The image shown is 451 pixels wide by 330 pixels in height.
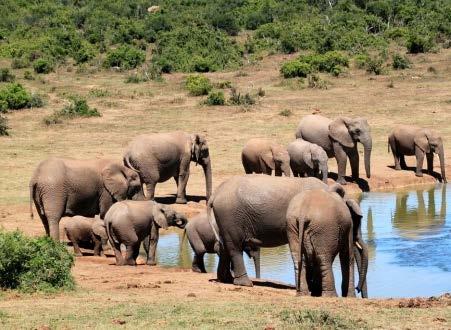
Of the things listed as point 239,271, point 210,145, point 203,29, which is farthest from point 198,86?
point 239,271

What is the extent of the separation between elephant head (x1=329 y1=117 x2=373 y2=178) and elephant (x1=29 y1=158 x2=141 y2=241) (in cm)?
716

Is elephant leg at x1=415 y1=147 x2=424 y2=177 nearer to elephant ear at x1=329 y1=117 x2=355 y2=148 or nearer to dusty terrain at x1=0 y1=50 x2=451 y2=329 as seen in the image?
dusty terrain at x1=0 y1=50 x2=451 y2=329

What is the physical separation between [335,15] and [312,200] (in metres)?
39.2

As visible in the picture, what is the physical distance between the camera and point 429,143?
2364 centimetres

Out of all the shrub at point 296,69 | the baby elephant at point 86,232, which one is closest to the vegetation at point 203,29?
the shrub at point 296,69

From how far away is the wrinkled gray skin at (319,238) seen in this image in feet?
37.3

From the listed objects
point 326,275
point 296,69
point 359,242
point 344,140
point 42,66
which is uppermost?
point 42,66

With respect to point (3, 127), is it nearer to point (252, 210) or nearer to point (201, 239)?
point (201, 239)

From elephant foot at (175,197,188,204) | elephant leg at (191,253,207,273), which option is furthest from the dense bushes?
elephant foot at (175,197,188,204)

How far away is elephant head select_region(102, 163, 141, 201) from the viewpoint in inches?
644

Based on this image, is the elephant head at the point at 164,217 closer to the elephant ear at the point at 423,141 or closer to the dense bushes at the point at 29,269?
the dense bushes at the point at 29,269

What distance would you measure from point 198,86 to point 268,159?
40.7ft

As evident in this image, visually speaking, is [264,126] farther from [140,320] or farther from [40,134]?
[140,320]

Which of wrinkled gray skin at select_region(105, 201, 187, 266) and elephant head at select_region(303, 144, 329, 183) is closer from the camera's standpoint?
wrinkled gray skin at select_region(105, 201, 187, 266)
